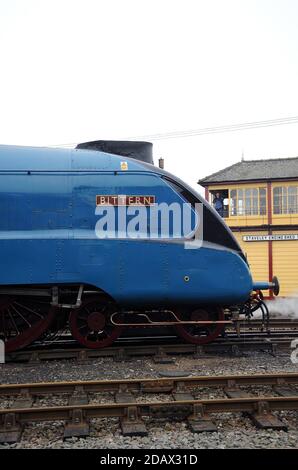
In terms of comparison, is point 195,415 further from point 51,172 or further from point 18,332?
point 51,172

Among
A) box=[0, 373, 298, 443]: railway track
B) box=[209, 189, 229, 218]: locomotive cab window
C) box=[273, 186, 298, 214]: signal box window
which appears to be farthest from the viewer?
box=[209, 189, 229, 218]: locomotive cab window

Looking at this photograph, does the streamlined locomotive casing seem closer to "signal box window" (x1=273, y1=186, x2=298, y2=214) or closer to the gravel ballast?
the gravel ballast

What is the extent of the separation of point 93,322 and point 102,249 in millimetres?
1220

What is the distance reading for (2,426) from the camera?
434 cm

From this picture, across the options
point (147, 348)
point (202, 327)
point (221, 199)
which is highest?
point (221, 199)

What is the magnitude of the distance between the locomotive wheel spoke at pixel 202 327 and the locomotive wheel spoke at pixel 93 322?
109cm

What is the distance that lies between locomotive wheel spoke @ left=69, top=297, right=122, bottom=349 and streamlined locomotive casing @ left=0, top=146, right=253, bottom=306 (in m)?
0.42

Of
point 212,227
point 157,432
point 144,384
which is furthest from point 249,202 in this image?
point 157,432

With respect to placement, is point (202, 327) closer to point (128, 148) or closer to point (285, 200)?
point (128, 148)

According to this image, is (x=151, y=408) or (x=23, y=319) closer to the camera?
(x=151, y=408)

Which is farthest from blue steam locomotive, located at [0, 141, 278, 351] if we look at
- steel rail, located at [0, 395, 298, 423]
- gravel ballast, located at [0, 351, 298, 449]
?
steel rail, located at [0, 395, 298, 423]

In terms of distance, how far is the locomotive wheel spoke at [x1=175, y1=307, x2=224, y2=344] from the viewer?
290 inches

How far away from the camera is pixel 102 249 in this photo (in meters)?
6.75
